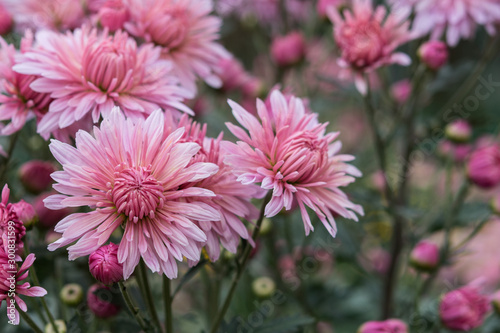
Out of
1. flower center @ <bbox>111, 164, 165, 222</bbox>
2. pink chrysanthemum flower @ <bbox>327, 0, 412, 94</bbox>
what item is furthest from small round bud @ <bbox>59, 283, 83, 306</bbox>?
pink chrysanthemum flower @ <bbox>327, 0, 412, 94</bbox>

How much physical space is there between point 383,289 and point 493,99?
2.17m

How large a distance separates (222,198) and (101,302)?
0.23 metres

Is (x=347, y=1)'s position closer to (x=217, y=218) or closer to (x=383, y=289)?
(x=383, y=289)

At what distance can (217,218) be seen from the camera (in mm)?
530

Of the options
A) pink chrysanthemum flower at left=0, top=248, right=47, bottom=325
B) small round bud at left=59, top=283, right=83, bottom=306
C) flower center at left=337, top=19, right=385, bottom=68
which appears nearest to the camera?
pink chrysanthemum flower at left=0, top=248, right=47, bottom=325

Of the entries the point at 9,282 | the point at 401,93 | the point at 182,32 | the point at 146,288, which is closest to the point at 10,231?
the point at 9,282

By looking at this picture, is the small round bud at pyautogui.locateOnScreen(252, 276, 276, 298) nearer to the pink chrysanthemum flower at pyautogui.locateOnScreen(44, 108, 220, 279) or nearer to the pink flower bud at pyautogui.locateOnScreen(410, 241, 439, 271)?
the pink flower bud at pyautogui.locateOnScreen(410, 241, 439, 271)

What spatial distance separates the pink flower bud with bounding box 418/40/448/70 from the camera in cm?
91

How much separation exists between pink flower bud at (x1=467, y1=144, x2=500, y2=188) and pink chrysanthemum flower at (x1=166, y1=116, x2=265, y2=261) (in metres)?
0.51

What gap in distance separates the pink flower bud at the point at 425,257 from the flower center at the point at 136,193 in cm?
52

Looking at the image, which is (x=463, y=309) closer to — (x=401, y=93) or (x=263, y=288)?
(x=263, y=288)

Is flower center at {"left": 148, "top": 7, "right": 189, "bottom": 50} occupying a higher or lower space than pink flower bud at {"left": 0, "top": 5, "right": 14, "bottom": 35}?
higher

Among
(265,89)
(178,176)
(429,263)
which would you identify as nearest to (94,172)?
(178,176)

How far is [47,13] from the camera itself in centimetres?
91
